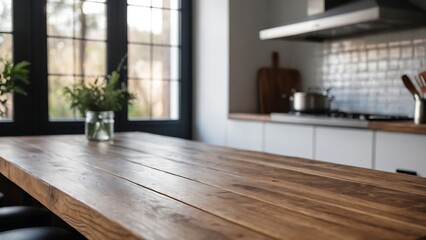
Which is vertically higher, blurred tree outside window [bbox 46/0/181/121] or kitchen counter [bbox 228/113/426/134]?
blurred tree outside window [bbox 46/0/181/121]

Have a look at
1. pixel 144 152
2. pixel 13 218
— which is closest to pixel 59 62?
pixel 144 152

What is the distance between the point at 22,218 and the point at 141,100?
7.86 feet

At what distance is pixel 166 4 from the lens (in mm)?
4016

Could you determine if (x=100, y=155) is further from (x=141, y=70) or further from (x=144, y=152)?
(x=141, y=70)

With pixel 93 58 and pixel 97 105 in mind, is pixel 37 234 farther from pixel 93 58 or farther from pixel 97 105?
pixel 93 58

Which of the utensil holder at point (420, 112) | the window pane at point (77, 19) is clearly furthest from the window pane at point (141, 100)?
the utensil holder at point (420, 112)

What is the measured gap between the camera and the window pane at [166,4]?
396 cm

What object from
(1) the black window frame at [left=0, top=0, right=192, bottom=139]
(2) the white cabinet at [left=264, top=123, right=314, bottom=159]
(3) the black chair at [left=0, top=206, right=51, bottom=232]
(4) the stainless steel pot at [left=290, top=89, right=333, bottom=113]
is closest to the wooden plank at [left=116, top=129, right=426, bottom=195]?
(3) the black chair at [left=0, top=206, right=51, bottom=232]

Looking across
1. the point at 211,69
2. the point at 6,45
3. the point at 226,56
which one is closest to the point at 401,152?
the point at 226,56

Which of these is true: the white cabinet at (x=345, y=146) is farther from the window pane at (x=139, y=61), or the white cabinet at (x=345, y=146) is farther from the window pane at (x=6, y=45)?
the window pane at (x=6, y=45)

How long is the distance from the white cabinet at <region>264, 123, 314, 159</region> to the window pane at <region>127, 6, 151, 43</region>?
53.8 inches

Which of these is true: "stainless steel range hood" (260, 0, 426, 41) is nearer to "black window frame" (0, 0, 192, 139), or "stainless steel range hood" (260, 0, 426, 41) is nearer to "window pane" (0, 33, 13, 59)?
"black window frame" (0, 0, 192, 139)

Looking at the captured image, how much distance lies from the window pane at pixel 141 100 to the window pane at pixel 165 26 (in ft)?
1.31

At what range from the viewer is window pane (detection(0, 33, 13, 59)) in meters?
3.34
